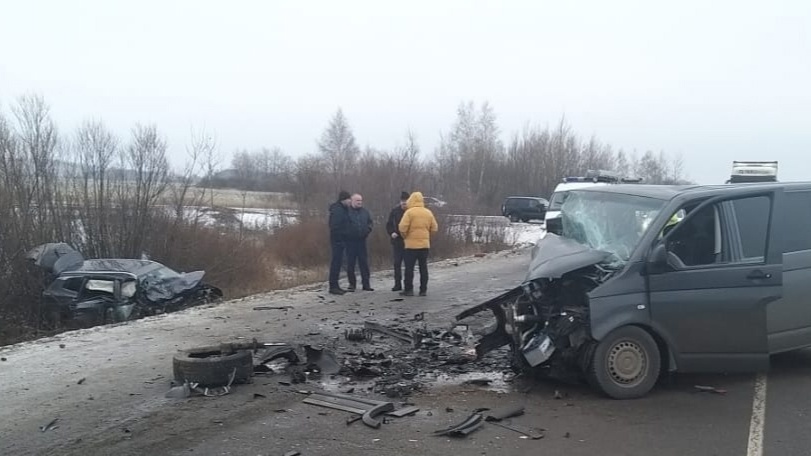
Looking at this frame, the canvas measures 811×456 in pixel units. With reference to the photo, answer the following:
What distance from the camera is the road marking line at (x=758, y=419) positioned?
5020mm

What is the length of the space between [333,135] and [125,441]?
199 feet

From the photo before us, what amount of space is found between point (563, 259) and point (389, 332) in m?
3.25

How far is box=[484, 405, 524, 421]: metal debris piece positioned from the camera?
19.0 ft

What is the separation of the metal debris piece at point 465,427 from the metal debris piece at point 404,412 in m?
0.49

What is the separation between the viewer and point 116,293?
47.3ft

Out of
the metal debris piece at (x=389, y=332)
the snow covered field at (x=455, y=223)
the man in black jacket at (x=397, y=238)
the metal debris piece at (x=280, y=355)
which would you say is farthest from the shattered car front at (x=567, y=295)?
the snow covered field at (x=455, y=223)

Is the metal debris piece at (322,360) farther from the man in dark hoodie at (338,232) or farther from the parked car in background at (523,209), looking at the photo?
the parked car in background at (523,209)

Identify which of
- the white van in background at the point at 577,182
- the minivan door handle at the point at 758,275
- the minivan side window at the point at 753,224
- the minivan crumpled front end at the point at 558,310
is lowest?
the minivan crumpled front end at the point at 558,310

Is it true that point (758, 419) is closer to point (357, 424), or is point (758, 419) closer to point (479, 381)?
point (479, 381)

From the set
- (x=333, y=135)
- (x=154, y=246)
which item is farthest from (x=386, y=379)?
(x=333, y=135)

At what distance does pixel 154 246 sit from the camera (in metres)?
22.1

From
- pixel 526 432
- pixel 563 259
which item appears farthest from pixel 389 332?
pixel 526 432

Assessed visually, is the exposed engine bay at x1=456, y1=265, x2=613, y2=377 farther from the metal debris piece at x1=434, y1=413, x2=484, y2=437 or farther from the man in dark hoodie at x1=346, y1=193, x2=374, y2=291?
the man in dark hoodie at x1=346, y1=193, x2=374, y2=291

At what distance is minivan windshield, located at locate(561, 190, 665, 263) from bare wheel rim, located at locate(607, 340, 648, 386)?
0.78m
